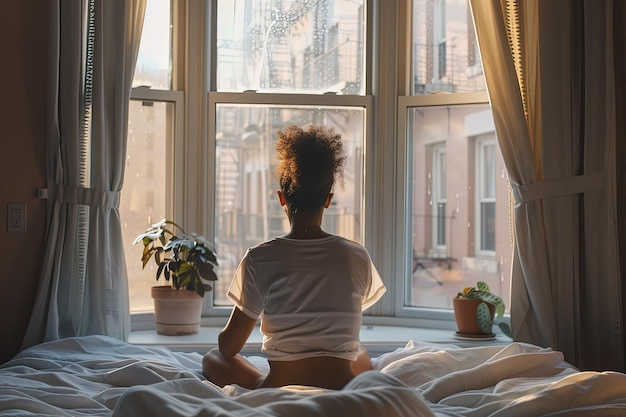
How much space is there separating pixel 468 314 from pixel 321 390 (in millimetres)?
1554

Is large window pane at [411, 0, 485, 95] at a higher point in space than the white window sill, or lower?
higher

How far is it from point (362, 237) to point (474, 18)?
104 centimetres

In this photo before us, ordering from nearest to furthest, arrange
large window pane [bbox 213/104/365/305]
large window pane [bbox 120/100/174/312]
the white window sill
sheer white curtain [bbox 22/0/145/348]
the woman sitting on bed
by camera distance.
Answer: the woman sitting on bed, sheer white curtain [bbox 22/0/145/348], the white window sill, large window pane [bbox 120/100/174/312], large window pane [bbox 213/104/365/305]

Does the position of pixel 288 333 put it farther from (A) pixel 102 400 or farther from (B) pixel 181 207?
(B) pixel 181 207

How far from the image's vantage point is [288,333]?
81.9 inches

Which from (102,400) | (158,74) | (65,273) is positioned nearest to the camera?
(102,400)

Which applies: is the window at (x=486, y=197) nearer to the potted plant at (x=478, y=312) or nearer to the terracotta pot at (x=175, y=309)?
the potted plant at (x=478, y=312)

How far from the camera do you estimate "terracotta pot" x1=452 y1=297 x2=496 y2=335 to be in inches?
125

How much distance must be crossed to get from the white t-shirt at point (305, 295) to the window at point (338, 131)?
4.33 ft

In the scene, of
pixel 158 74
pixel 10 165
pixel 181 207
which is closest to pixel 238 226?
pixel 181 207

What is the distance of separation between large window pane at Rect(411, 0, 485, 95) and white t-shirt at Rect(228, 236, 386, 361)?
155cm

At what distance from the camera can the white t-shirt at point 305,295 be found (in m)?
2.07

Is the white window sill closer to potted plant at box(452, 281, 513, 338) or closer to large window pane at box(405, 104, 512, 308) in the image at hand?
potted plant at box(452, 281, 513, 338)

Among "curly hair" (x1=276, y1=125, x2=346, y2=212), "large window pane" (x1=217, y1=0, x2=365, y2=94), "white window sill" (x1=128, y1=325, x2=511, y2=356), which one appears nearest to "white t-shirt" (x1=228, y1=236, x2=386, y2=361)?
"curly hair" (x1=276, y1=125, x2=346, y2=212)
